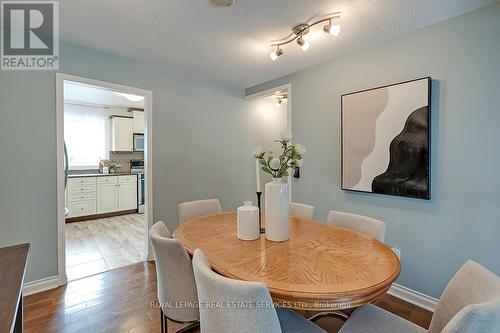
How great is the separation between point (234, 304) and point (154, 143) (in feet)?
8.06

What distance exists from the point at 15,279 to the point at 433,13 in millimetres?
2983

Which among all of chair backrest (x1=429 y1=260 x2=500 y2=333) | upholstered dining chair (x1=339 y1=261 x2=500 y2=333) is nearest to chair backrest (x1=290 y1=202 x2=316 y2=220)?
upholstered dining chair (x1=339 y1=261 x2=500 y2=333)

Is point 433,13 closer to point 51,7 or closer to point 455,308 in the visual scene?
point 455,308

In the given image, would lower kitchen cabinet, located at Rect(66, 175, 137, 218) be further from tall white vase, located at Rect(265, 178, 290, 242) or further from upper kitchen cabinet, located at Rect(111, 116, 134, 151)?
tall white vase, located at Rect(265, 178, 290, 242)

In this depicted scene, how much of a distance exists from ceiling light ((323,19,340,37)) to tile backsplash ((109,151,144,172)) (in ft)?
17.1

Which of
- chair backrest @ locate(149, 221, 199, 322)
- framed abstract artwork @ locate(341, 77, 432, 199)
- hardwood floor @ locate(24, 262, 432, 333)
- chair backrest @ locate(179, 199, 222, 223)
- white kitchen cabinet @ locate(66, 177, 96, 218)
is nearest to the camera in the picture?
chair backrest @ locate(149, 221, 199, 322)

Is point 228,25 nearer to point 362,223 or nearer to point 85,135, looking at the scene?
point 362,223

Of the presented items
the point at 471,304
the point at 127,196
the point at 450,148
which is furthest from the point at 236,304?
the point at 127,196

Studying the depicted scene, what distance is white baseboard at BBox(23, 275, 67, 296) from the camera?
86.4 inches

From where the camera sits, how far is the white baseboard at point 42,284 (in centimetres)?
220

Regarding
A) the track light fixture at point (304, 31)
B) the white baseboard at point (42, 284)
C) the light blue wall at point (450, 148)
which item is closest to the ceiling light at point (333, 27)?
the track light fixture at point (304, 31)

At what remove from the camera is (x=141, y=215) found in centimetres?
516

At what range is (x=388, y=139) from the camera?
2.22m

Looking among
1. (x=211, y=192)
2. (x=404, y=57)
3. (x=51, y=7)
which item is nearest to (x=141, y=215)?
(x=211, y=192)
